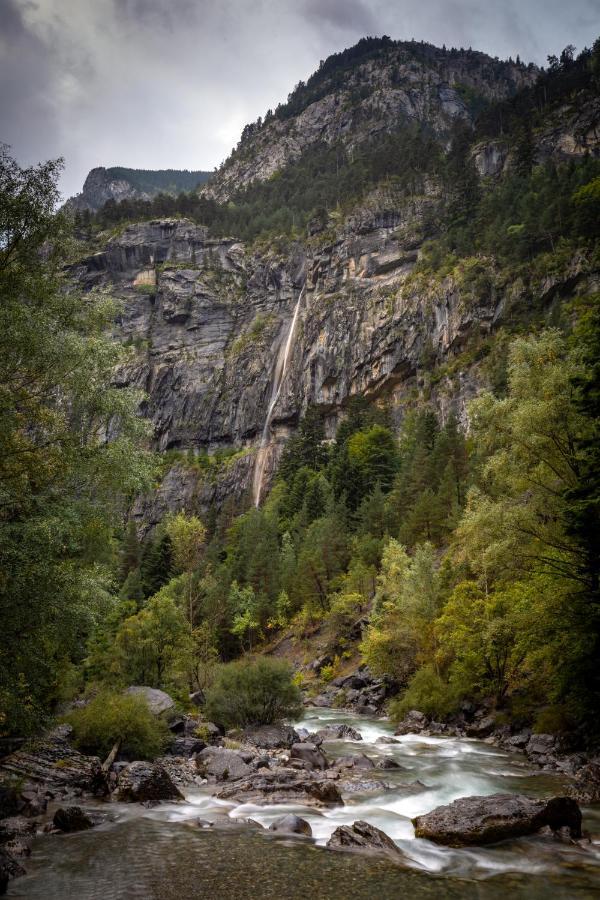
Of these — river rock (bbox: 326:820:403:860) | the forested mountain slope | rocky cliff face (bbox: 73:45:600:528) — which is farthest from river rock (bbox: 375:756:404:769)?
rocky cliff face (bbox: 73:45:600:528)

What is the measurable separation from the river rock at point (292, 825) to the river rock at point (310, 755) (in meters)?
7.57

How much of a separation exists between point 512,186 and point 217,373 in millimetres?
82258

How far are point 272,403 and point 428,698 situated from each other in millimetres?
102342

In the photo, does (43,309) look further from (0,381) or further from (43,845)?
(43,845)


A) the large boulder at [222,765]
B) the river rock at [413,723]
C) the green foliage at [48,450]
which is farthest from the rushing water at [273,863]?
the river rock at [413,723]

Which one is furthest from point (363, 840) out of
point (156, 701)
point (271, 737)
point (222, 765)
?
point (156, 701)

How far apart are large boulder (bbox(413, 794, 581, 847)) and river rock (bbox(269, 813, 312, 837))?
2617 millimetres

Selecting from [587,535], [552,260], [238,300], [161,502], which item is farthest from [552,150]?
[587,535]

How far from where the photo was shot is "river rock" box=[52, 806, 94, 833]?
12164 mm

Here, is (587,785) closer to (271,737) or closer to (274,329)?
(271,737)

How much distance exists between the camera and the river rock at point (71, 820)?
12164 millimetres

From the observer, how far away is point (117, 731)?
769 inches

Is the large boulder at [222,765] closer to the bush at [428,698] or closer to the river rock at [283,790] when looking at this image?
the river rock at [283,790]

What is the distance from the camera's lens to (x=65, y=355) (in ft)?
51.2
